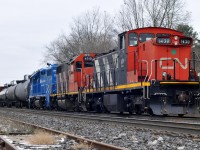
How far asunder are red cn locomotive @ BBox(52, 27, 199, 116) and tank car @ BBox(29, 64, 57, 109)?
9214 millimetres

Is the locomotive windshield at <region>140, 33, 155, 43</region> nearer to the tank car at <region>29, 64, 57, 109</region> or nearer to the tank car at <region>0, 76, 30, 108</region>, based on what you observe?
the tank car at <region>29, 64, 57, 109</region>

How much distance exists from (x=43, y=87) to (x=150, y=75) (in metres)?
16.4

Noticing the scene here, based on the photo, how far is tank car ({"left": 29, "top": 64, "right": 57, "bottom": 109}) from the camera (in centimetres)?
2881

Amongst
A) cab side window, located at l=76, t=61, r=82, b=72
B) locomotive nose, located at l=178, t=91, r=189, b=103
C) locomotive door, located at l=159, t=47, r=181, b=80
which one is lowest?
locomotive nose, located at l=178, t=91, r=189, b=103

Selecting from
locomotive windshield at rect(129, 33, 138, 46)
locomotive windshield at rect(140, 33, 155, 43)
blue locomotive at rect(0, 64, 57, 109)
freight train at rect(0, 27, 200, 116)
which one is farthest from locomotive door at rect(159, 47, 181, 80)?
blue locomotive at rect(0, 64, 57, 109)

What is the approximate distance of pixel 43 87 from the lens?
3064 cm

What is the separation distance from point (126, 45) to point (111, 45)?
4185 cm

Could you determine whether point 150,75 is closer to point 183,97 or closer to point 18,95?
point 183,97

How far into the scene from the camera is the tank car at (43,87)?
94.5 ft

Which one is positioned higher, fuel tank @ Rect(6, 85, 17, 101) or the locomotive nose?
fuel tank @ Rect(6, 85, 17, 101)

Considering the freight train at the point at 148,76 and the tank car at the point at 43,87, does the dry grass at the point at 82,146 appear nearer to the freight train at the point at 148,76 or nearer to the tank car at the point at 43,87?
the freight train at the point at 148,76

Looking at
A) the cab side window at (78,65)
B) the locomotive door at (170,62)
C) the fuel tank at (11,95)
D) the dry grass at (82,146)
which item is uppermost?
the cab side window at (78,65)

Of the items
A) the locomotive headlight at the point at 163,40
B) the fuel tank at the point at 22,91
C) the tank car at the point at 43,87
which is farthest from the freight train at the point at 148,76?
the fuel tank at the point at 22,91

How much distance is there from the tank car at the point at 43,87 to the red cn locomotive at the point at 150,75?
9.21 metres
